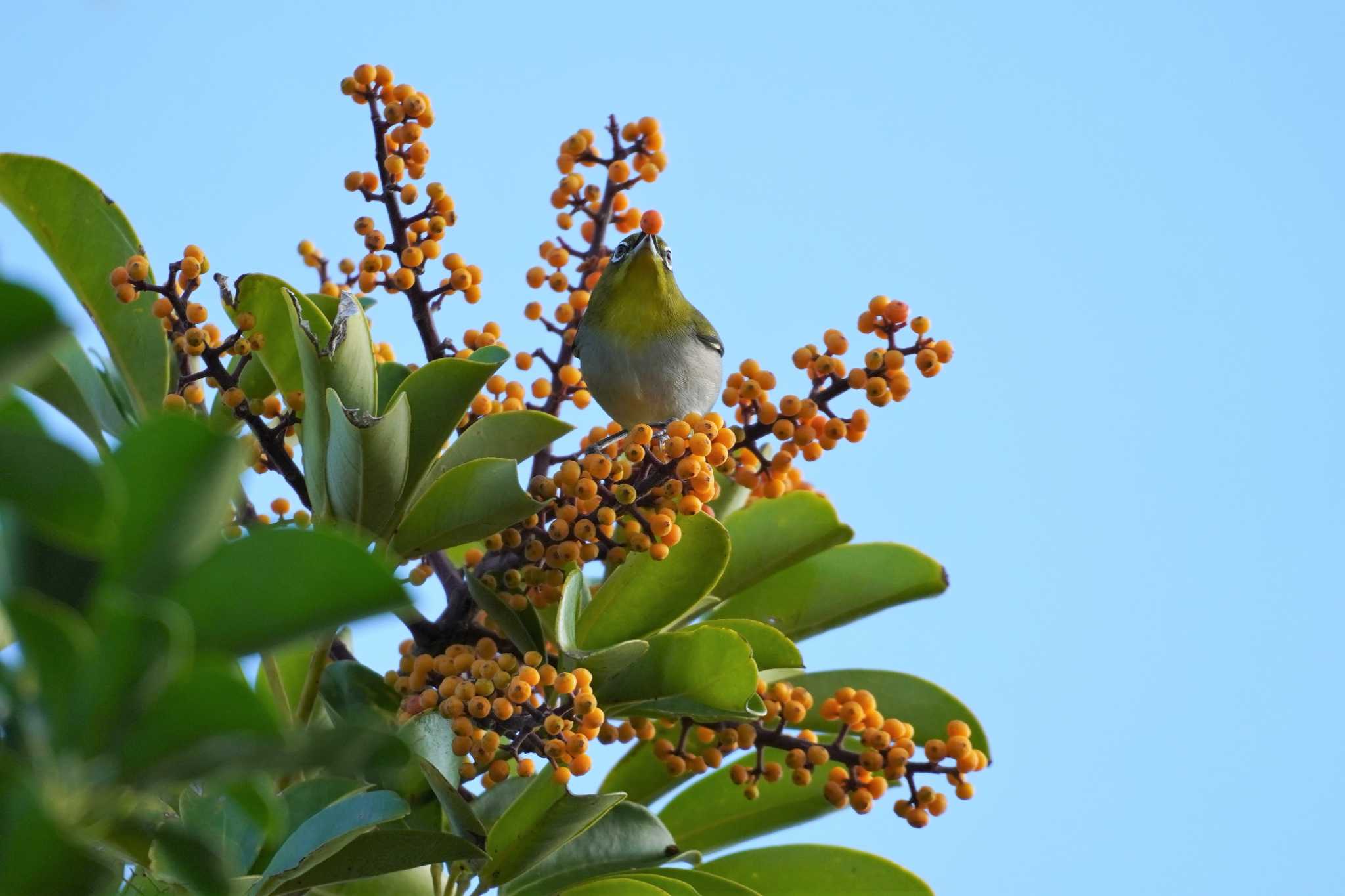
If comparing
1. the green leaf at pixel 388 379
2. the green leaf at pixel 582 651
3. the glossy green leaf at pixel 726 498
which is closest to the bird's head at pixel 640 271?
the glossy green leaf at pixel 726 498

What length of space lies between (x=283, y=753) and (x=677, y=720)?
1.68 metres

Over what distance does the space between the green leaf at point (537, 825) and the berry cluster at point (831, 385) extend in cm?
70

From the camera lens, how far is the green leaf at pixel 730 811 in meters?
2.53

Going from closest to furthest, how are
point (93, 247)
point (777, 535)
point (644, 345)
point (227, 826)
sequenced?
point (227, 826), point (93, 247), point (777, 535), point (644, 345)

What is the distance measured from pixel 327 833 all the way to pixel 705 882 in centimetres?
79

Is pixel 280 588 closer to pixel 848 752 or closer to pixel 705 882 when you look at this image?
pixel 705 882

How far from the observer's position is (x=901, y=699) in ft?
8.34

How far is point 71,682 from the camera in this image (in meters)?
0.67

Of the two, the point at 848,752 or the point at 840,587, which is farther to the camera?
the point at 840,587

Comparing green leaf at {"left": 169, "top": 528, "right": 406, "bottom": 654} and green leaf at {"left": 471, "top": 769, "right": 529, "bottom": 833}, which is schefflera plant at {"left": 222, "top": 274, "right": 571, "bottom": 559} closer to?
green leaf at {"left": 471, "top": 769, "right": 529, "bottom": 833}

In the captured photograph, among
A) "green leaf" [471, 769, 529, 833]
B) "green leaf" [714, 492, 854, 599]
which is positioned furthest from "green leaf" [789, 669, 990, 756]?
"green leaf" [471, 769, 529, 833]

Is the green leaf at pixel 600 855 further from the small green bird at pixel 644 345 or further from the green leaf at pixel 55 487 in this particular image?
the green leaf at pixel 55 487

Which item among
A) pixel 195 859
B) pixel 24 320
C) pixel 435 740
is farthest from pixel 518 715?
pixel 24 320

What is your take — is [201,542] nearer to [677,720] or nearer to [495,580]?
[495,580]
